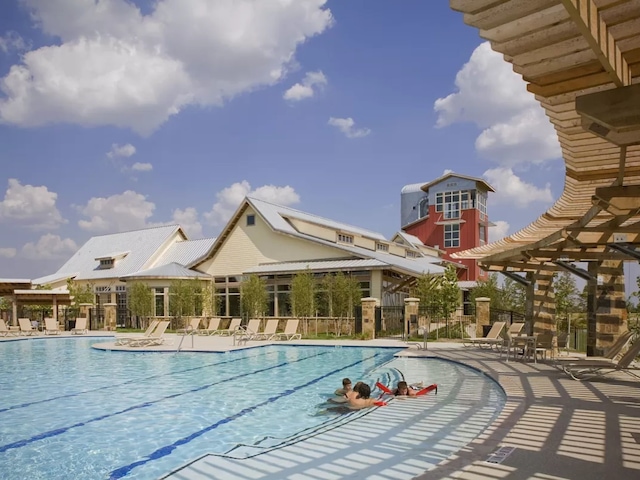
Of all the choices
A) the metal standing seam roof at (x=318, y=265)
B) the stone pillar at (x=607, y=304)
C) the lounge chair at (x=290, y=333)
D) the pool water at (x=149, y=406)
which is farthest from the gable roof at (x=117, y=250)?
the stone pillar at (x=607, y=304)

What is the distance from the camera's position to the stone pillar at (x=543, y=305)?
52.1 ft

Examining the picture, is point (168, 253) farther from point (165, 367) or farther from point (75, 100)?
point (165, 367)

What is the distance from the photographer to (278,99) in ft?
75.9

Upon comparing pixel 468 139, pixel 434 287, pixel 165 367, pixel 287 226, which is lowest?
pixel 165 367

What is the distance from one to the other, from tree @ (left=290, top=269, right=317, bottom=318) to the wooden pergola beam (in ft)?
72.0

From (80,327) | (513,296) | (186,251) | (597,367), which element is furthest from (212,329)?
(597,367)

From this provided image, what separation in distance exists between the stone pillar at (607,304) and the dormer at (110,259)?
3355 cm

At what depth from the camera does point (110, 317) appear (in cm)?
3145

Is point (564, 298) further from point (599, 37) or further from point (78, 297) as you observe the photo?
point (78, 297)

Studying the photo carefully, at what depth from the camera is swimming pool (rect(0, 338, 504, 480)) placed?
6.94 m

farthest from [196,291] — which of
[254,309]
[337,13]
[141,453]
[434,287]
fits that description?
[141,453]

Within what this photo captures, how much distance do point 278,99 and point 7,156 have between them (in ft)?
68.6

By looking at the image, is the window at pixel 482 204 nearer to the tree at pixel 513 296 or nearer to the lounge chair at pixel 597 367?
the tree at pixel 513 296

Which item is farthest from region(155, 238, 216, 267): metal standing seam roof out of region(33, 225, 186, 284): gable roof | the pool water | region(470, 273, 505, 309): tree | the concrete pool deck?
the concrete pool deck
